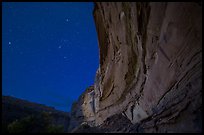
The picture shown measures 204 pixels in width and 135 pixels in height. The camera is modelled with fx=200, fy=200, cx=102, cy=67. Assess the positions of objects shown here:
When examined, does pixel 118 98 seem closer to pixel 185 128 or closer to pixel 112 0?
pixel 112 0

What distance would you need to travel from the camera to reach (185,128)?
621 centimetres

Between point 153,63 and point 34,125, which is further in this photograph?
point 153,63

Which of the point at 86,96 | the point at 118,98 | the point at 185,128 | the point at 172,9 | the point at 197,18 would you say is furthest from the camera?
the point at 86,96

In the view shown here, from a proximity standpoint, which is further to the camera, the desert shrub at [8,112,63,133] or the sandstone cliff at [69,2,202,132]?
the sandstone cliff at [69,2,202,132]

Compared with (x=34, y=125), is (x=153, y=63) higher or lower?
higher

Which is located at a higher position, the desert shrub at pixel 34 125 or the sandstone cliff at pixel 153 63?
the sandstone cliff at pixel 153 63

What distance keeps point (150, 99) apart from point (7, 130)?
7.97 metres

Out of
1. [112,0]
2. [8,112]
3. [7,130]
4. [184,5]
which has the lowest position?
[7,130]

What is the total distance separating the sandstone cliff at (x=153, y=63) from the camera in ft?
22.8

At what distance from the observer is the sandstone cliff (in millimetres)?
6940

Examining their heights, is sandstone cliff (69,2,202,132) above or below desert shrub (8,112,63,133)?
above

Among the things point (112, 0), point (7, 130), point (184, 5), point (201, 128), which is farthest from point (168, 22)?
point (7, 130)

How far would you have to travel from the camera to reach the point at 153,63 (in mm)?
10859

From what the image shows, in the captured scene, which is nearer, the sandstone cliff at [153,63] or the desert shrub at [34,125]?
the desert shrub at [34,125]
